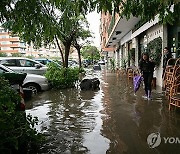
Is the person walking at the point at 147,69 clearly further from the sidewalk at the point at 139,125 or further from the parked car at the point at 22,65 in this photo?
the parked car at the point at 22,65

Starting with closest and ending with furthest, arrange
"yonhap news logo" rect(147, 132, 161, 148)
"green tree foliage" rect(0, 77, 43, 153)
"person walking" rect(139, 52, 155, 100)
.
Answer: "green tree foliage" rect(0, 77, 43, 153), "yonhap news logo" rect(147, 132, 161, 148), "person walking" rect(139, 52, 155, 100)

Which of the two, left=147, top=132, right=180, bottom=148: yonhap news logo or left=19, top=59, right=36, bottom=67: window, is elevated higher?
left=19, top=59, right=36, bottom=67: window

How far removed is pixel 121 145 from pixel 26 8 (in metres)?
2.74

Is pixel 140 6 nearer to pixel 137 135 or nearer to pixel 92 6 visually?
pixel 92 6

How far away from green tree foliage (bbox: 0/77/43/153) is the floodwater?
0.45 m

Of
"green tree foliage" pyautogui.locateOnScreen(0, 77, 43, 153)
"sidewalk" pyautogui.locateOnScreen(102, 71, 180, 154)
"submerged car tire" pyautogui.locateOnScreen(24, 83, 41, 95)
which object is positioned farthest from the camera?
"submerged car tire" pyautogui.locateOnScreen(24, 83, 41, 95)

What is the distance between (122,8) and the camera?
12.2 feet

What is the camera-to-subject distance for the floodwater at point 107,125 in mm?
4047

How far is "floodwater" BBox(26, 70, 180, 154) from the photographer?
4.05 m

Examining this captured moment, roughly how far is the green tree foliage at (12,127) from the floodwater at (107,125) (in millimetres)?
445

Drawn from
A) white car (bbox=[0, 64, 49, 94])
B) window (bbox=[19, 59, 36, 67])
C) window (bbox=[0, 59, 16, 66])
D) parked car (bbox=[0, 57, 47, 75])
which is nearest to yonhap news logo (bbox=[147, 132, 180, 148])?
white car (bbox=[0, 64, 49, 94])

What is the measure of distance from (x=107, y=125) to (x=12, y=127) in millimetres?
2591

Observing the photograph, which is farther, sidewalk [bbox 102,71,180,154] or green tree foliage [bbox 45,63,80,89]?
green tree foliage [bbox 45,63,80,89]

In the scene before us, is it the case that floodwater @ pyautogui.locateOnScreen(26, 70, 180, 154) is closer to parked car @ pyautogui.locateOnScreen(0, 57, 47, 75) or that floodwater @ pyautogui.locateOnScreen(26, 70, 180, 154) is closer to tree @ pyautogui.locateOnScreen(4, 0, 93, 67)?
tree @ pyautogui.locateOnScreen(4, 0, 93, 67)
